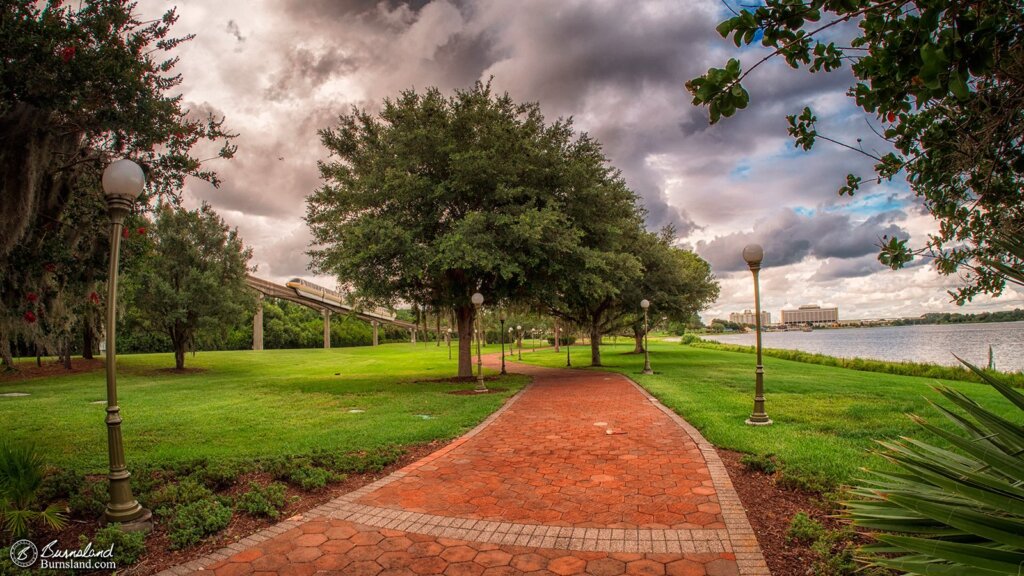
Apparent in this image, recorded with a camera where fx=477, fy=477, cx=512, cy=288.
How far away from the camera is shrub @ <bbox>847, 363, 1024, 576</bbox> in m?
1.97

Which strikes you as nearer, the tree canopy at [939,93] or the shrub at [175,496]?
the tree canopy at [939,93]

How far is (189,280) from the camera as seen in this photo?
22688 millimetres

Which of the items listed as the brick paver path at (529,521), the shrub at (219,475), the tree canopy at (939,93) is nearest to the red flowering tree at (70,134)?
the shrub at (219,475)

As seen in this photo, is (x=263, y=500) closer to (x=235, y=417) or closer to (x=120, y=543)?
(x=120, y=543)

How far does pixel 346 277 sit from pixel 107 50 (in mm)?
10055

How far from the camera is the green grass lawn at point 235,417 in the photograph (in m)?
7.16

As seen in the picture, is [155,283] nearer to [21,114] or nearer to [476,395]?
[476,395]

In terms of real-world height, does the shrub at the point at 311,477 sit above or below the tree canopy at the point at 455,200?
below

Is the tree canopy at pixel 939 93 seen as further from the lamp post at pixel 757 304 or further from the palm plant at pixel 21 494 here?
the palm plant at pixel 21 494

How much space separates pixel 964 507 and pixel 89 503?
6791mm

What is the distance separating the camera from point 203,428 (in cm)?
898

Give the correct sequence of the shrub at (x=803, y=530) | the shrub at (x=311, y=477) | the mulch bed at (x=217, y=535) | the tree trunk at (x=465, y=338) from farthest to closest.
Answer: the tree trunk at (x=465, y=338) < the shrub at (x=311, y=477) < the mulch bed at (x=217, y=535) < the shrub at (x=803, y=530)

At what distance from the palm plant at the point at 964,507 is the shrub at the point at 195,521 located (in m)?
4.87

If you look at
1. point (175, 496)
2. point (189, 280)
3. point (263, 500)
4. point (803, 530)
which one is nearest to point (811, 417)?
point (803, 530)
